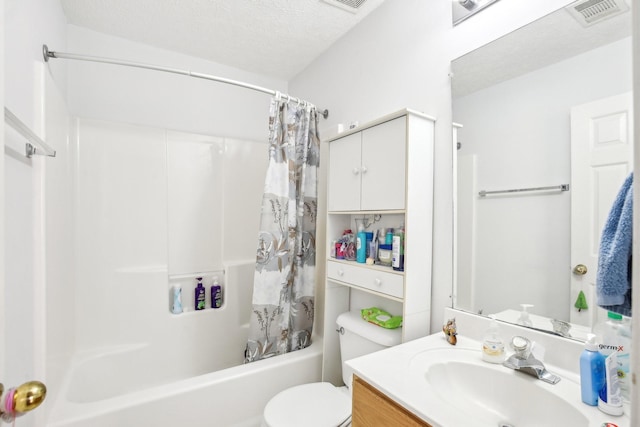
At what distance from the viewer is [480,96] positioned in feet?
4.12

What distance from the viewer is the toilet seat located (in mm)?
1262

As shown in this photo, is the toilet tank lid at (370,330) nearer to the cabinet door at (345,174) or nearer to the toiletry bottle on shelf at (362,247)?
the toiletry bottle on shelf at (362,247)

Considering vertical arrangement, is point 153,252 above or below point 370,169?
below

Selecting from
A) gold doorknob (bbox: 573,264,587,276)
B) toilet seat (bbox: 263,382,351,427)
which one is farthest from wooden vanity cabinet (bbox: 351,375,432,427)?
gold doorknob (bbox: 573,264,587,276)

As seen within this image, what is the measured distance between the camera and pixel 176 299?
83.7 inches

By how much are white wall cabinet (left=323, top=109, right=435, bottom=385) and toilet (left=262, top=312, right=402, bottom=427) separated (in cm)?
16

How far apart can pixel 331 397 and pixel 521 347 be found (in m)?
0.88

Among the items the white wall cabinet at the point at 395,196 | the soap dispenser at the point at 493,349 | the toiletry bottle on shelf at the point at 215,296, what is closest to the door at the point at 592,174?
the soap dispenser at the point at 493,349

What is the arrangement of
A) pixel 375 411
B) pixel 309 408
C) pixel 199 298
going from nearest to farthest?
1. pixel 375 411
2. pixel 309 408
3. pixel 199 298

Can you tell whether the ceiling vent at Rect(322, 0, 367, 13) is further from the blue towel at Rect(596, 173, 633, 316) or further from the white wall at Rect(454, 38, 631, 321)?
the blue towel at Rect(596, 173, 633, 316)

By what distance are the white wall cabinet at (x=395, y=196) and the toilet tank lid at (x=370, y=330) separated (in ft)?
0.28

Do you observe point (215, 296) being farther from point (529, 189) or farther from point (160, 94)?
point (529, 189)

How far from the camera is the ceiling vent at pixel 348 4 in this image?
1653 millimetres

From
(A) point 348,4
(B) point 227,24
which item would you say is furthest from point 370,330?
(B) point 227,24
